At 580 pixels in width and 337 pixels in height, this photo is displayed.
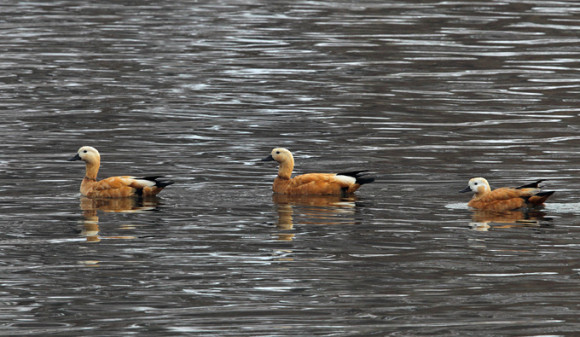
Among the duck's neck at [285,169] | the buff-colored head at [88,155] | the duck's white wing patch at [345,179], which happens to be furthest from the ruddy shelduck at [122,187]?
the duck's white wing patch at [345,179]

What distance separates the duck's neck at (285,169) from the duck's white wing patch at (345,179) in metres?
0.78

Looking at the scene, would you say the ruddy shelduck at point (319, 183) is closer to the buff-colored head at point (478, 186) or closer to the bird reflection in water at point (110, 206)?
the buff-colored head at point (478, 186)

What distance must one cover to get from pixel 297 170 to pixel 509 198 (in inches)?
A: 161

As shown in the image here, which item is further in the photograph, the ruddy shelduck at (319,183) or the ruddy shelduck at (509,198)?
the ruddy shelduck at (319,183)

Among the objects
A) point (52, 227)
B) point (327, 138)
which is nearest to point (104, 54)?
point (327, 138)

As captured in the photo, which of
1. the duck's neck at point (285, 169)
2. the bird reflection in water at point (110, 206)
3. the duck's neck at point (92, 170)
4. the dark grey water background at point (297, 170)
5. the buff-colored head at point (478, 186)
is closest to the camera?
the dark grey water background at point (297, 170)

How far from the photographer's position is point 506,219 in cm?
1400

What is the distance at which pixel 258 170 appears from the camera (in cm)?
1742

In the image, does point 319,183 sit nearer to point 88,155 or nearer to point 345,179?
point 345,179

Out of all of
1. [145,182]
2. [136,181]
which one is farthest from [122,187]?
[145,182]

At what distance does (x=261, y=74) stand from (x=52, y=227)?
47.7 ft

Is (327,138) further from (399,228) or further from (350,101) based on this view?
(399,228)

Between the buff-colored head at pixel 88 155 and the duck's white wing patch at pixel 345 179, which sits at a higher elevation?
the buff-colored head at pixel 88 155

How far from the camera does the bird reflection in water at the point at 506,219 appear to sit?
44.6ft
